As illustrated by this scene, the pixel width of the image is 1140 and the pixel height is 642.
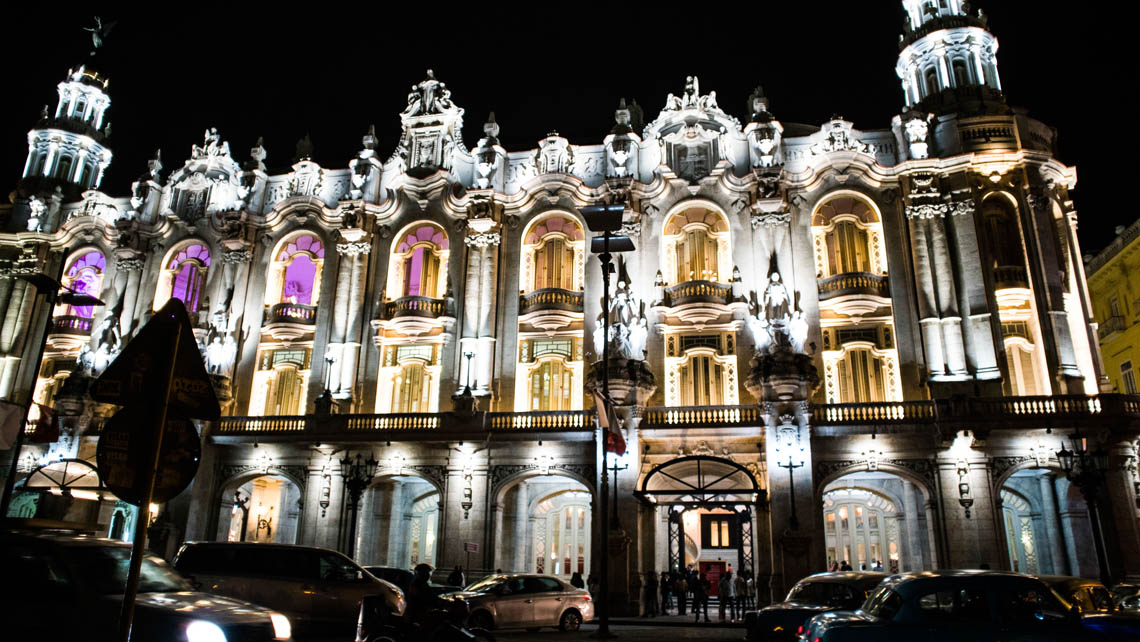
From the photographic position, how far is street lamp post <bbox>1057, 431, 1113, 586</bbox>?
70.8 ft

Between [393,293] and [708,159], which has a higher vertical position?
[708,159]

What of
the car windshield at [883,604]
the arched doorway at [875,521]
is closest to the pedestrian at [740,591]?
the arched doorway at [875,521]

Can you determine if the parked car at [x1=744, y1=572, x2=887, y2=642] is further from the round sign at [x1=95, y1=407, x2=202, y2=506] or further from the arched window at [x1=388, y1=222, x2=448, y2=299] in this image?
the arched window at [x1=388, y1=222, x2=448, y2=299]

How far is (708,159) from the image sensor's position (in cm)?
3319

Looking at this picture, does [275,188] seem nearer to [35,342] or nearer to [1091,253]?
[35,342]

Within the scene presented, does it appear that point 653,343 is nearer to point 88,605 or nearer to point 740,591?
point 740,591

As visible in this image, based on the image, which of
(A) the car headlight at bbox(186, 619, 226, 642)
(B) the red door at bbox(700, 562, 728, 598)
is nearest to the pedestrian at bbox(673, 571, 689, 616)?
(B) the red door at bbox(700, 562, 728, 598)

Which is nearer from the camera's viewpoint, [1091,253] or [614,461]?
[614,461]

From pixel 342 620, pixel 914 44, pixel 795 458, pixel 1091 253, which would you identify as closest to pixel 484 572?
pixel 795 458

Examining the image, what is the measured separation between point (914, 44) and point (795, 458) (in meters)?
20.6

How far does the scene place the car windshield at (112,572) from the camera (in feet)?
24.8

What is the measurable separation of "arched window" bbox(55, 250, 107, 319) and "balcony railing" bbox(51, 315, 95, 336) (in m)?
1.33

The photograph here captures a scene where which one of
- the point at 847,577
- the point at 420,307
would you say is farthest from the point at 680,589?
the point at 420,307

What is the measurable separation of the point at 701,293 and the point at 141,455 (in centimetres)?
2557
